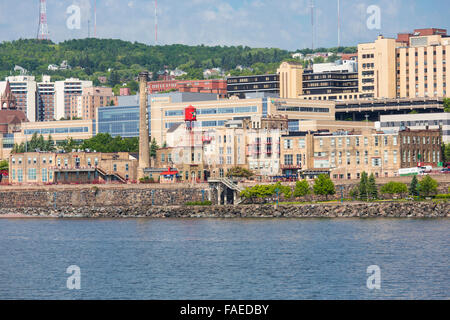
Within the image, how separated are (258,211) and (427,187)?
2471 cm

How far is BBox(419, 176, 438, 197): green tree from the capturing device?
460ft

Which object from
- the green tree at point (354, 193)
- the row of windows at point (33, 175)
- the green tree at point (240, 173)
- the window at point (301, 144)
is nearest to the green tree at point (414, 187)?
the green tree at point (354, 193)

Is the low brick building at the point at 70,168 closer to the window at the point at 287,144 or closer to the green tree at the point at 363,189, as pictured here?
the window at the point at 287,144

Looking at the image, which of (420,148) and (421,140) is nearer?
(420,148)

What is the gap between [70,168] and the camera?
584 feet

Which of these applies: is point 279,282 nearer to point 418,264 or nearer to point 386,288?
point 386,288

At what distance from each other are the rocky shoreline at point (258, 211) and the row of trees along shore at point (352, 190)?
18.0ft

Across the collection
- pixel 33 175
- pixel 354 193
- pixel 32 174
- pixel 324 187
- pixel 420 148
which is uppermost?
pixel 420 148

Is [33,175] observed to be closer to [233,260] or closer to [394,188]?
[394,188]

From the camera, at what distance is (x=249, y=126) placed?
589ft

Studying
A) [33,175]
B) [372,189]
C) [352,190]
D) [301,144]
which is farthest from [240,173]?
[33,175]

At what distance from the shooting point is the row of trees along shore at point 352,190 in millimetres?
141000

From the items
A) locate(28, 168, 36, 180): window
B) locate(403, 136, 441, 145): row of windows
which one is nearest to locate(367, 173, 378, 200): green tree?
locate(403, 136, 441, 145): row of windows
